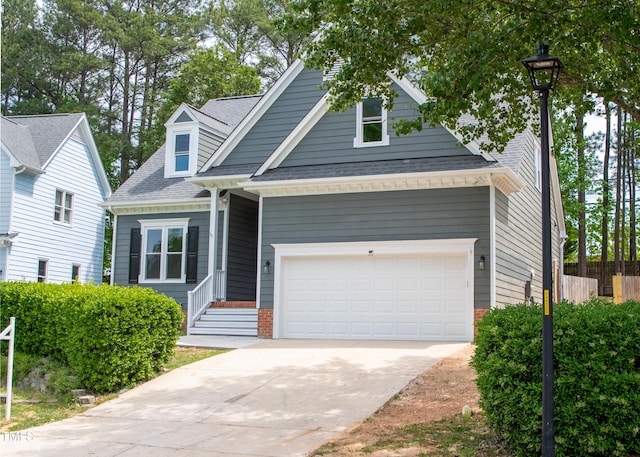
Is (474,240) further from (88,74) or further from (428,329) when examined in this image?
(88,74)

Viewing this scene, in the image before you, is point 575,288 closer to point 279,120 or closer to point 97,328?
point 279,120

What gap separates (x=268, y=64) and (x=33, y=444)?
33.0m

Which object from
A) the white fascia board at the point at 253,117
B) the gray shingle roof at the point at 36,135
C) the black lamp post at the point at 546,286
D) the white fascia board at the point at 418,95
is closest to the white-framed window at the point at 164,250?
the white fascia board at the point at 253,117

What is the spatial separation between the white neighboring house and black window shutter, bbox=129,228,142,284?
484 centimetres

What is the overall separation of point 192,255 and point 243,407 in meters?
10.9

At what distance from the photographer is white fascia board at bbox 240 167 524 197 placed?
50.1 feet

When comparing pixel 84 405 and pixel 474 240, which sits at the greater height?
pixel 474 240

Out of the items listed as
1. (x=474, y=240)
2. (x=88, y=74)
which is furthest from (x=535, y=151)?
(x=88, y=74)

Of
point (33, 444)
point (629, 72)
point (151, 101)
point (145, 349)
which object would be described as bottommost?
point (33, 444)

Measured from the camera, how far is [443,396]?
386 inches

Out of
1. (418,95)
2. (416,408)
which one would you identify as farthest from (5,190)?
(416,408)

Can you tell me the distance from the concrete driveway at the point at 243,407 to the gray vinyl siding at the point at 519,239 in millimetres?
3248

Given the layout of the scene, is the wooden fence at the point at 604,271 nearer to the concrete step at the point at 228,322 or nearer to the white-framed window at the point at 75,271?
the concrete step at the point at 228,322

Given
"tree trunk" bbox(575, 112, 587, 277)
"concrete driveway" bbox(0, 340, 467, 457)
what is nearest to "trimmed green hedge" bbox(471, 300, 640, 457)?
"concrete driveway" bbox(0, 340, 467, 457)
